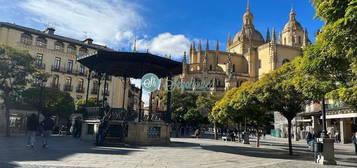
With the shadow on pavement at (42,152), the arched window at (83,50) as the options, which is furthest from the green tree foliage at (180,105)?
the shadow on pavement at (42,152)

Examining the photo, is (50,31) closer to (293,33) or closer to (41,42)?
(41,42)

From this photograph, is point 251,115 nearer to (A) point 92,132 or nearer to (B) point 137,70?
(B) point 137,70

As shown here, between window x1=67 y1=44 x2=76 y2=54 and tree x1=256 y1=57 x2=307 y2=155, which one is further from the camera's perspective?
window x1=67 y1=44 x2=76 y2=54

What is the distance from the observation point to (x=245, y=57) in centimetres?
8012

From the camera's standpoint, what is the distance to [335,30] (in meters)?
5.80

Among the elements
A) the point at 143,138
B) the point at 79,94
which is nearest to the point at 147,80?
the point at 143,138

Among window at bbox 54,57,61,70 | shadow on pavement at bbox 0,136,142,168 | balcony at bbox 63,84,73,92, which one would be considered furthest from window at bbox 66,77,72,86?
shadow on pavement at bbox 0,136,142,168

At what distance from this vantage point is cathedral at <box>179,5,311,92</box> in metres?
69.3

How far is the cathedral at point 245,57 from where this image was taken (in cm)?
6931

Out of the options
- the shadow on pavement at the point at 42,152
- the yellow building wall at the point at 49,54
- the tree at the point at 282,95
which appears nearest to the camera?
the shadow on pavement at the point at 42,152

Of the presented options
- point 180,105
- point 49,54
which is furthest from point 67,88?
point 180,105

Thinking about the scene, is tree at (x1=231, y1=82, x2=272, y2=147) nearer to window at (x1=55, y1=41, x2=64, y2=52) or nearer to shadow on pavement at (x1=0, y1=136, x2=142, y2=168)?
shadow on pavement at (x1=0, y1=136, x2=142, y2=168)

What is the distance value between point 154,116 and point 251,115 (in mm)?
7125

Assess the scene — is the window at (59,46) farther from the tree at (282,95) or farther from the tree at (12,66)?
the tree at (282,95)
